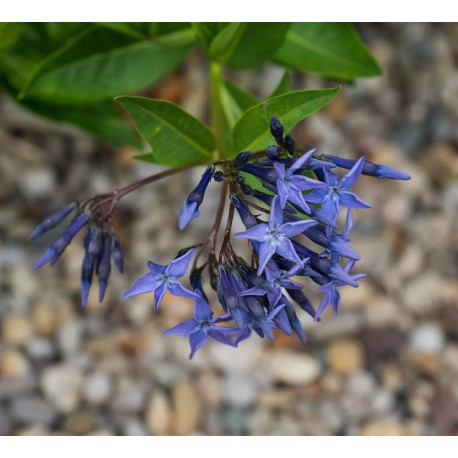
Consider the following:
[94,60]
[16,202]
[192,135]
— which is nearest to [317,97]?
[192,135]

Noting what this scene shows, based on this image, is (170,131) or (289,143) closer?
(289,143)

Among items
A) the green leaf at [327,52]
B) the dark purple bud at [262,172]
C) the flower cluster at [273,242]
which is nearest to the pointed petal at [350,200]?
the flower cluster at [273,242]

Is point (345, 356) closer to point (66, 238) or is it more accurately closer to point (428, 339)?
point (428, 339)

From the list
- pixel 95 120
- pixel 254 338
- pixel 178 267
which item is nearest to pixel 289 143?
pixel 178 267

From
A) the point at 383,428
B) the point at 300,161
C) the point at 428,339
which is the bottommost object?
the point at 383,428

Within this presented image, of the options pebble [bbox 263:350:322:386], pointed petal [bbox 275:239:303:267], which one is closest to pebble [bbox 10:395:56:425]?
pebble [bbox 263:350:322:386]
